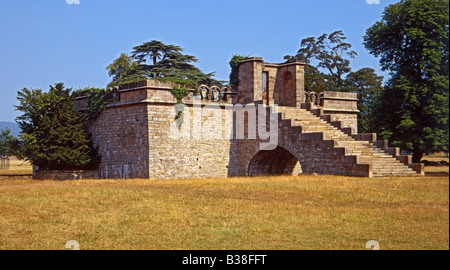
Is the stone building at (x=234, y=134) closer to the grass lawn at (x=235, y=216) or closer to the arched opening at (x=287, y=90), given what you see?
the arched opening at (x=287, y=90)

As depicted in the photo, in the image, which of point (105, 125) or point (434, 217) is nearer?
point (434, 217)

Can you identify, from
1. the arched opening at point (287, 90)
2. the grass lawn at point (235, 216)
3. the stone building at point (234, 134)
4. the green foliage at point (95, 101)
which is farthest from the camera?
the arched opening at point (287, 90)

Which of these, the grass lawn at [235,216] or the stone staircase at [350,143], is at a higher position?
the stone staircase at [350,143]

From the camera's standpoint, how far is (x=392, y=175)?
25.2m

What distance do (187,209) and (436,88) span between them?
1929 centimetres

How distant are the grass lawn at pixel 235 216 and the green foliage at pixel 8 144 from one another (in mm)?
11926

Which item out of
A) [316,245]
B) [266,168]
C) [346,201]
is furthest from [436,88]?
[316,245]

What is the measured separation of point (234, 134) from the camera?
105 ft

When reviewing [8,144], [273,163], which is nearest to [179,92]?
[273,163]

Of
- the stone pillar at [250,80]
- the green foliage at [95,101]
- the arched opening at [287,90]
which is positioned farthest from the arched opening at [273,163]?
the green foliage at [95,101]

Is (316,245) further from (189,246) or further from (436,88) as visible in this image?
(436,88)

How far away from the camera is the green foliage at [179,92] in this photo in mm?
29516

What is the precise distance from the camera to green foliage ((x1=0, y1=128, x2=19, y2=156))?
32656mm

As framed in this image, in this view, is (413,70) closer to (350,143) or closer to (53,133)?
(350,143)
